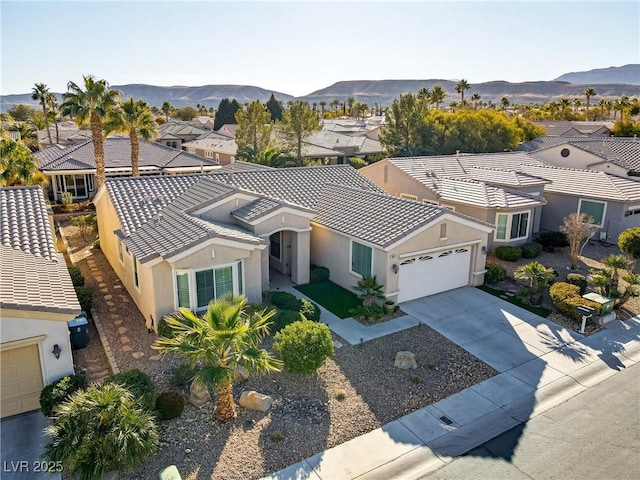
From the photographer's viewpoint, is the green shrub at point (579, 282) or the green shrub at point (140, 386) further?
the green shrub at point (579, 282)

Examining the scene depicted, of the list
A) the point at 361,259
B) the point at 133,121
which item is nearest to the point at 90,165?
the point at 133,121

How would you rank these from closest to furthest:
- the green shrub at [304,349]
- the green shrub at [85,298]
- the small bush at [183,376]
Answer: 1. the small bush at [183,376]
2. the green shrub at [304,349]
3. the green shrub at [85,298]

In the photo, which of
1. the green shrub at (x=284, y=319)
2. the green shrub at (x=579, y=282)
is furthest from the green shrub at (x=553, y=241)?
the green shrub at (x=284, y=319)

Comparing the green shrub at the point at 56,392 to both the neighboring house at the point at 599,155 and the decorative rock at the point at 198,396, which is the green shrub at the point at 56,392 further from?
the neighboring house at the point at 599,155

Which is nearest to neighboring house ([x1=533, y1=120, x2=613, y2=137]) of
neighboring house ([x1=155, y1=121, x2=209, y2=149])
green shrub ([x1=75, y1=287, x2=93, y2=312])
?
neighboring house ([x1=155, y1=121, x2=209, y2=149])

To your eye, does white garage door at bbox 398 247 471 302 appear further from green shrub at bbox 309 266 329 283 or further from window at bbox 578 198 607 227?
window at bbox 578 198 607 227

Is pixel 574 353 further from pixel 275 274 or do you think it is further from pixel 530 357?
pixel 275 274

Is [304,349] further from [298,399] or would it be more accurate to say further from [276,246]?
[276,246]
